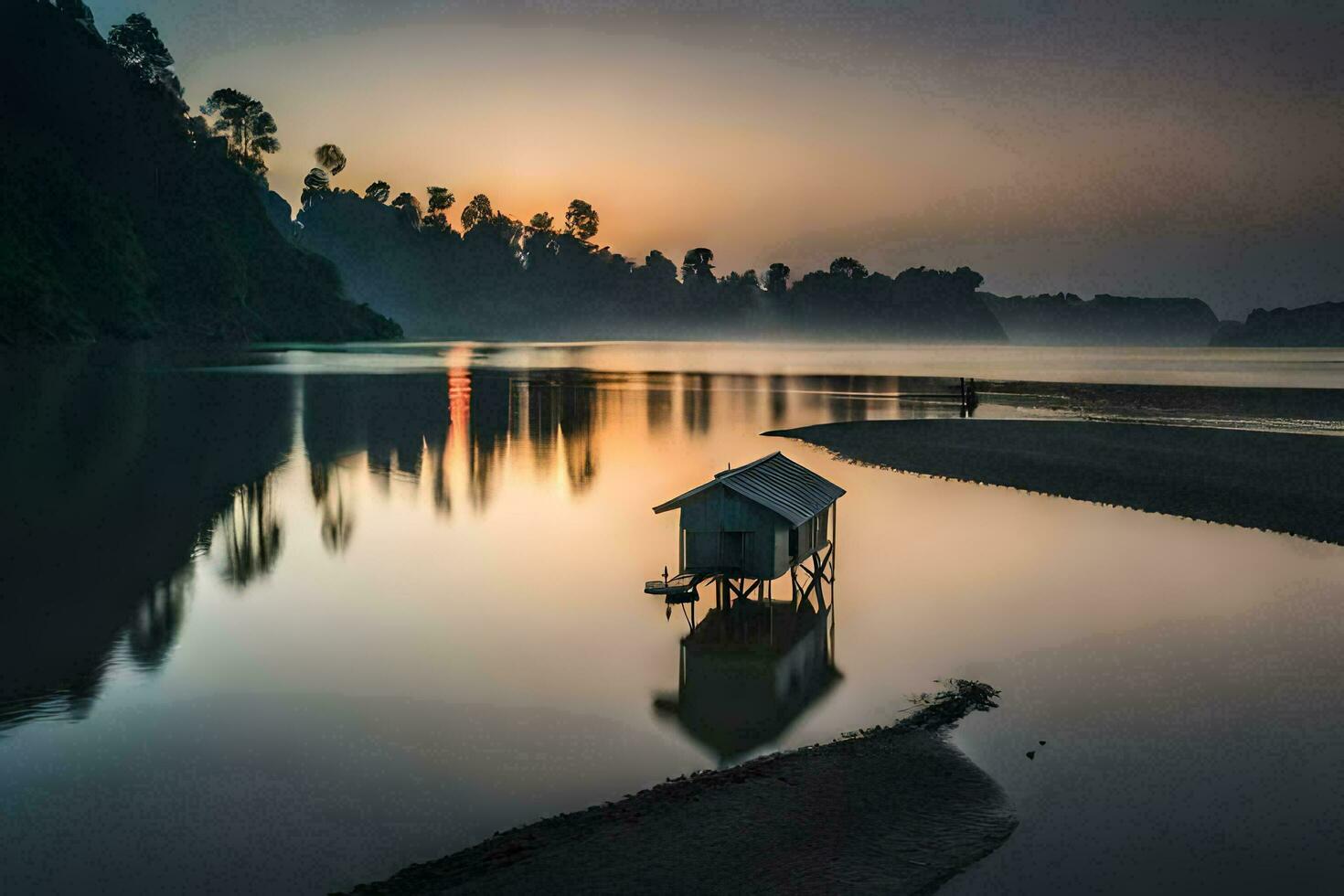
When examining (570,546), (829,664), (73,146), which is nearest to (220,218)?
(73,146)

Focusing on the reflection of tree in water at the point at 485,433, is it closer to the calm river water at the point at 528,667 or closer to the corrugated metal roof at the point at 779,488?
the calm river water at the point at 528,667

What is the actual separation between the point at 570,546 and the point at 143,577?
12.2 m

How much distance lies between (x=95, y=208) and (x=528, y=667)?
6617 inches

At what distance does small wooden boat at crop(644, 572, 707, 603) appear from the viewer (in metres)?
21.8

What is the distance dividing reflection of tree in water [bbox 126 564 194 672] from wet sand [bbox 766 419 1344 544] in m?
31.1

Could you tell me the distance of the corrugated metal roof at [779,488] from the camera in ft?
71.7

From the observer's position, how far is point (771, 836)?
1250cm

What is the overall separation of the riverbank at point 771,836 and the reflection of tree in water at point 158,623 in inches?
461

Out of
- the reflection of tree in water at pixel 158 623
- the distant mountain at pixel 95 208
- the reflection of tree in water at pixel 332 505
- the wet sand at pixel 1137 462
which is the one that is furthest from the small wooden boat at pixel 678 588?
the distant mountain at pixel 95 208

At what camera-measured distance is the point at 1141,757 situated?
1600 cm

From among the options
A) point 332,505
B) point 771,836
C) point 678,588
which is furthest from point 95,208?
point 771,836

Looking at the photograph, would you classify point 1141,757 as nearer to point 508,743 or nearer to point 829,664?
point 829,664

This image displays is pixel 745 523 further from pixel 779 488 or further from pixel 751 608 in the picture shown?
pixel 751 608

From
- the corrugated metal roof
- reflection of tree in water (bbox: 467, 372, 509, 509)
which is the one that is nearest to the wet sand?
the corrugated metal roof
